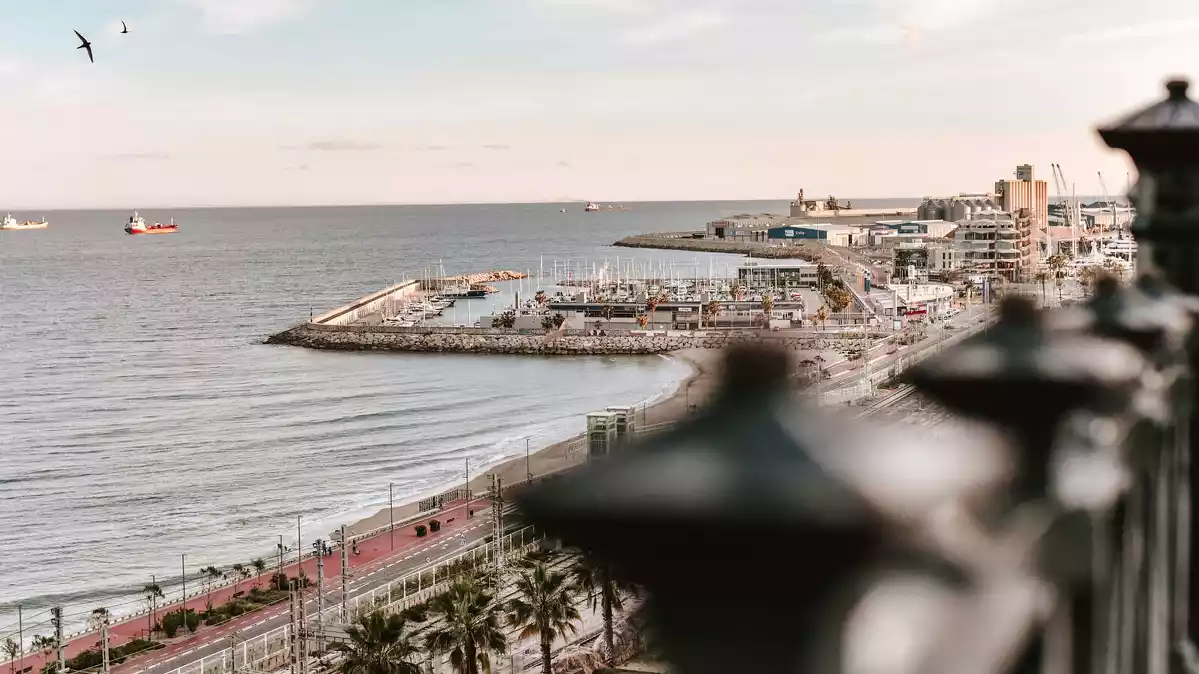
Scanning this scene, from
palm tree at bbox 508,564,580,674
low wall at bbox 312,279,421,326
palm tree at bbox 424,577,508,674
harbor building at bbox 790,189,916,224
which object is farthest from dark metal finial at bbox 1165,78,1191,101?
harbor building at bbox 790,189,916,224

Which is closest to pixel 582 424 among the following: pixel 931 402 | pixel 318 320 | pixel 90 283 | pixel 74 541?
pixel 74 541

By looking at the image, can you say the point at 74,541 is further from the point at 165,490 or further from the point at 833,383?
the point at 833,383

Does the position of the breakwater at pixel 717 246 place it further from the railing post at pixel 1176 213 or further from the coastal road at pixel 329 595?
the railing post at pixel 1176 213

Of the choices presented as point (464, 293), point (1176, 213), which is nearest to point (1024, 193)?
point (464, 293)

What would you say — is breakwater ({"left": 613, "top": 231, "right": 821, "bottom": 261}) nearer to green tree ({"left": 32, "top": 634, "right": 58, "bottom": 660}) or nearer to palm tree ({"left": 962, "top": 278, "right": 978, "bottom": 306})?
palm tree ({"left": 962, "top": 278, "right": 978, "bottom": 306})

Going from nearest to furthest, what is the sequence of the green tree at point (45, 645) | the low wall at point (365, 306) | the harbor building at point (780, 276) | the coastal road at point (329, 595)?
the coastal road at point (329, 595) → the green tree at point (45, 645) → the low wall at point (365, 306) → the harbor building at point (780, 276)

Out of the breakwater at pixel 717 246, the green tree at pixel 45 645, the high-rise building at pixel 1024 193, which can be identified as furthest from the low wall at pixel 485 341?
the high-rise building at pixel 1024 193
